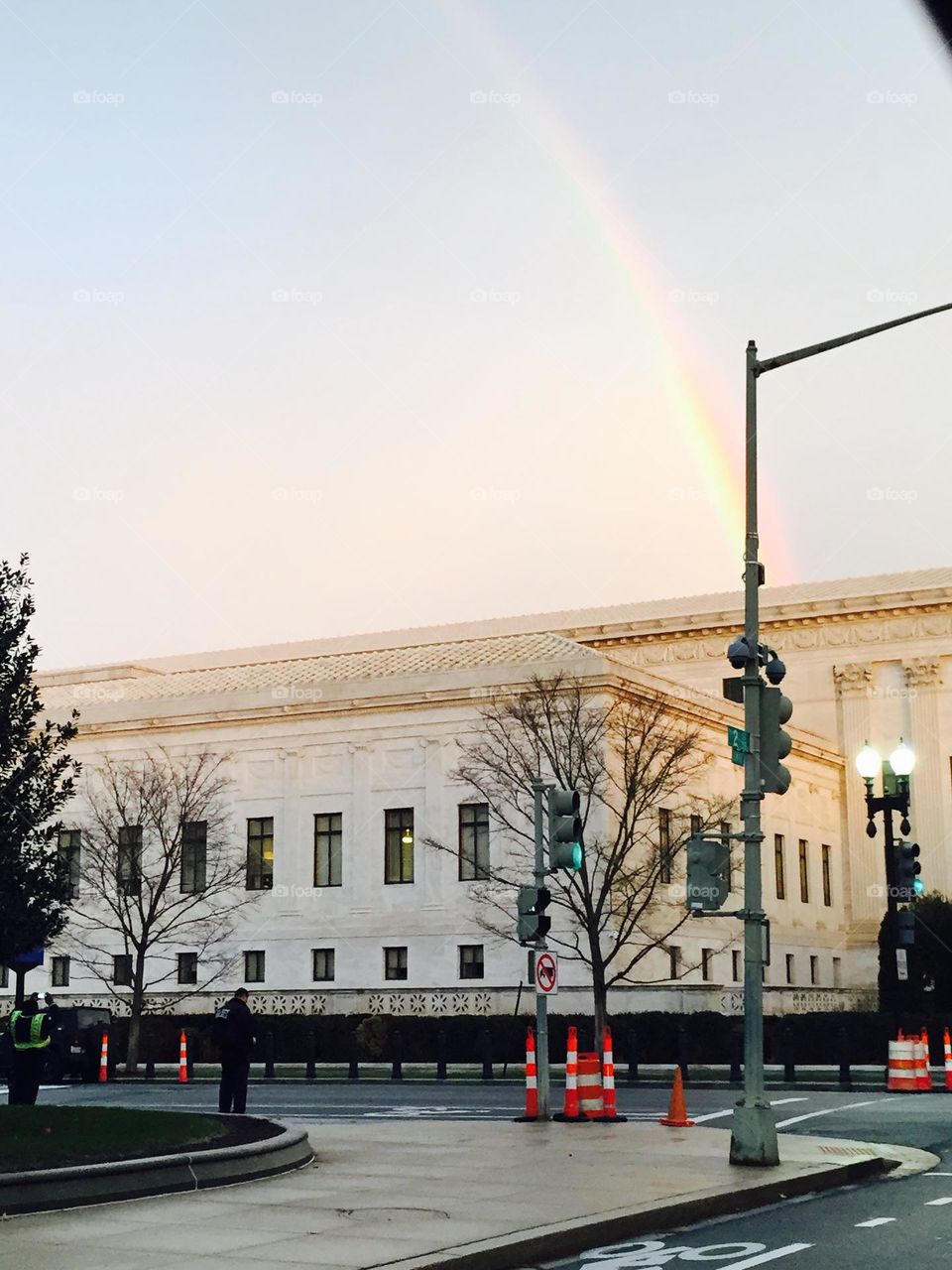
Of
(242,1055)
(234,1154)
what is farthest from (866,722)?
(234,1154)

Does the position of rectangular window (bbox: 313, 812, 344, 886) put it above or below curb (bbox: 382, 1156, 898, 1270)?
above

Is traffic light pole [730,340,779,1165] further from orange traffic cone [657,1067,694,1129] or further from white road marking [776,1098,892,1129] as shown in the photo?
white road marking [776,1098,892,1129]

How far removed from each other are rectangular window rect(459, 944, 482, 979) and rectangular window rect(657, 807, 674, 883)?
6.34m

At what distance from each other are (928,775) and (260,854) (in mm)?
30022

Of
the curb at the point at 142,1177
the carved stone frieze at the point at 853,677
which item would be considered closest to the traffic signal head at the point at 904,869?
the curb at the point at 142,1177

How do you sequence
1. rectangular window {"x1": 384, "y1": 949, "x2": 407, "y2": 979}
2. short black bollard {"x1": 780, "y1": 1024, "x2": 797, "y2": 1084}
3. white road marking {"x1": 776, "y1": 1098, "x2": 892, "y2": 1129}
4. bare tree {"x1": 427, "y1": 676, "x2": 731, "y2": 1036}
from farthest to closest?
1. rectangular window {"x1": 384, "y1": 949, "x2": 407, "y2": 979}
2. bare tree {"x1": 427, "y1": 676, "x2": 731, "y2": 1036}
3. short black bollard {"x1": 780, "y1": 1024, "x2": 797, "y2": 1084}
4. white road marking {"x1": 776, "y1": 1098, "x2": 892, "y2": 1129}

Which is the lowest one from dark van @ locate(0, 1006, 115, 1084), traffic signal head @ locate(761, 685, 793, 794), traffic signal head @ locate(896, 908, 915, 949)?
dark van @ locate(0, 1006, 115, 1084)

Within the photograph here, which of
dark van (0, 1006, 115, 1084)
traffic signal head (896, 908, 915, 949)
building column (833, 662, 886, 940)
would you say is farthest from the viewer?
building column (833, 662, 886, 940)

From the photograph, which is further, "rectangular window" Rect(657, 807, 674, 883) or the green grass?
"rectangular window" Rect(657, 807, 674, 883)

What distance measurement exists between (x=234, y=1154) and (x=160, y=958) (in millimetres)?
43987

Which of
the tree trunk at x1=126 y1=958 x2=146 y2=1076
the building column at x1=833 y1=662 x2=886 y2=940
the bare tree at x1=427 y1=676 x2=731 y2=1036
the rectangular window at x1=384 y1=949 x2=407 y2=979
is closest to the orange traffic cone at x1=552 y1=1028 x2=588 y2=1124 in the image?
the bare tree at x1=427 y1=676 x2=731 y2=1036

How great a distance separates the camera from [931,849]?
70500 millimetres

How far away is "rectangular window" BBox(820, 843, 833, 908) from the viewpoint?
70.3 metres

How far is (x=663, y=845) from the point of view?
5075cm
